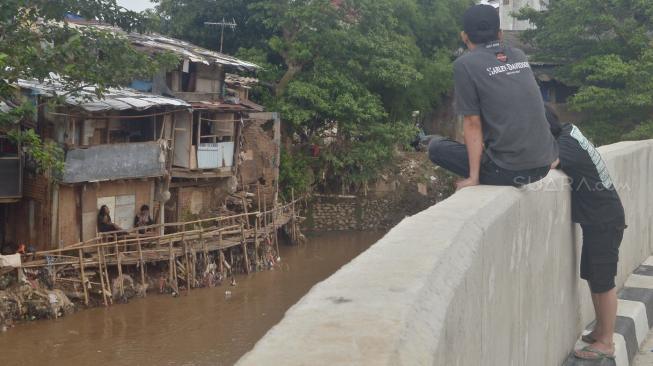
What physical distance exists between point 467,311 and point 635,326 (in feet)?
7.17

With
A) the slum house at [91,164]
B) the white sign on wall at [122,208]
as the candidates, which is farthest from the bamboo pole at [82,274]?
the white sign on wall at [122,208]

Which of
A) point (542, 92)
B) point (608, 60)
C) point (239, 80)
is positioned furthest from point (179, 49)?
point (608, 60)

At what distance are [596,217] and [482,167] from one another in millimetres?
589

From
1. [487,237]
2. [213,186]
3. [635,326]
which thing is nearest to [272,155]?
[213,186]

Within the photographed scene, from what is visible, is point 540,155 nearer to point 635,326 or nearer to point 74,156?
point 635,326

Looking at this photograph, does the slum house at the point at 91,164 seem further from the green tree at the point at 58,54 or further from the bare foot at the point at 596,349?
the bare foot at the point at 596,349

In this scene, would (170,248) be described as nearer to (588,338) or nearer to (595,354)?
(588,338)

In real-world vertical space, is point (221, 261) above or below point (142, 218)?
below

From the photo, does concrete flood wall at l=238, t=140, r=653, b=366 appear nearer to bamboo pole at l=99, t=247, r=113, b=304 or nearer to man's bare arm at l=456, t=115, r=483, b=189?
man's bare arm at l=456, t=115, r=483, b=189

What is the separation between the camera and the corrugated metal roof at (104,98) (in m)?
14.3

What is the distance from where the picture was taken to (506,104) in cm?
292

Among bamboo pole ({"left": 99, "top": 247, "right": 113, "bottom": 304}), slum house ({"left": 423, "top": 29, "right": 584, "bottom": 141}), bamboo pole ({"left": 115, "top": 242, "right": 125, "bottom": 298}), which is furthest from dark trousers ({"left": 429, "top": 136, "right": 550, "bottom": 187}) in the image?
slum house ({"left": 423, "top": 29, "right": 584, "bottom": 141})

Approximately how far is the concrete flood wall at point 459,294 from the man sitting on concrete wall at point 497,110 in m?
0.13

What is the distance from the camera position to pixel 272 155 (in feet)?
73.3
